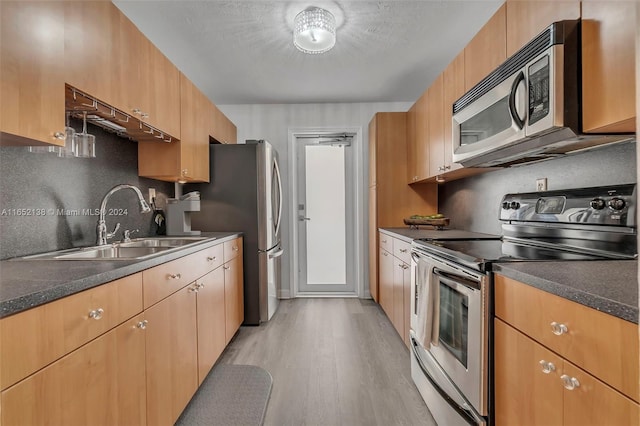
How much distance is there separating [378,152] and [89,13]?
265cm

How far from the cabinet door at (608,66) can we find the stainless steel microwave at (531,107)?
0.15 ft

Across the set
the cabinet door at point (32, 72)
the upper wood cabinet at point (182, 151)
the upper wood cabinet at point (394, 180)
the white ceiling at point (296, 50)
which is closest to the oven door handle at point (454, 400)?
the upper wood cabinet at point (394, 180)

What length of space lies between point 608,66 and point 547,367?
0.98m

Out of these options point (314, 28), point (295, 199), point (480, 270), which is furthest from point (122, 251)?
point (295, 199)

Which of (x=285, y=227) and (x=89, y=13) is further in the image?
(x=285, y=227)

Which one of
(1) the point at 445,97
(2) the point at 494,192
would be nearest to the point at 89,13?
(1) the point at 445,97

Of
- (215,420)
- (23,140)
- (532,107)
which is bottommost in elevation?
(215,420)

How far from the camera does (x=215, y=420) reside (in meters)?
1.75

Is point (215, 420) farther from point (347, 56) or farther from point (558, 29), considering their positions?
point (347, 56)

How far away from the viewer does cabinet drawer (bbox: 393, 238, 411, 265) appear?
92.1 inches

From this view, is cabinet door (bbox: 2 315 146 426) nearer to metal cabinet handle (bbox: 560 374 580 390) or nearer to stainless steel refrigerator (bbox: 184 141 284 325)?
metal cabinet handle (bbox: 560 374 580 390)

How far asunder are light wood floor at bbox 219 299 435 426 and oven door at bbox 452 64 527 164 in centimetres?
147

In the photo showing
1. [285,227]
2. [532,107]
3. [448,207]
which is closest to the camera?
[532,107]

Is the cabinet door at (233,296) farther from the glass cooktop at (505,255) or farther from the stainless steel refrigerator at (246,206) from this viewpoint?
the glass cooktop at (505,255)
